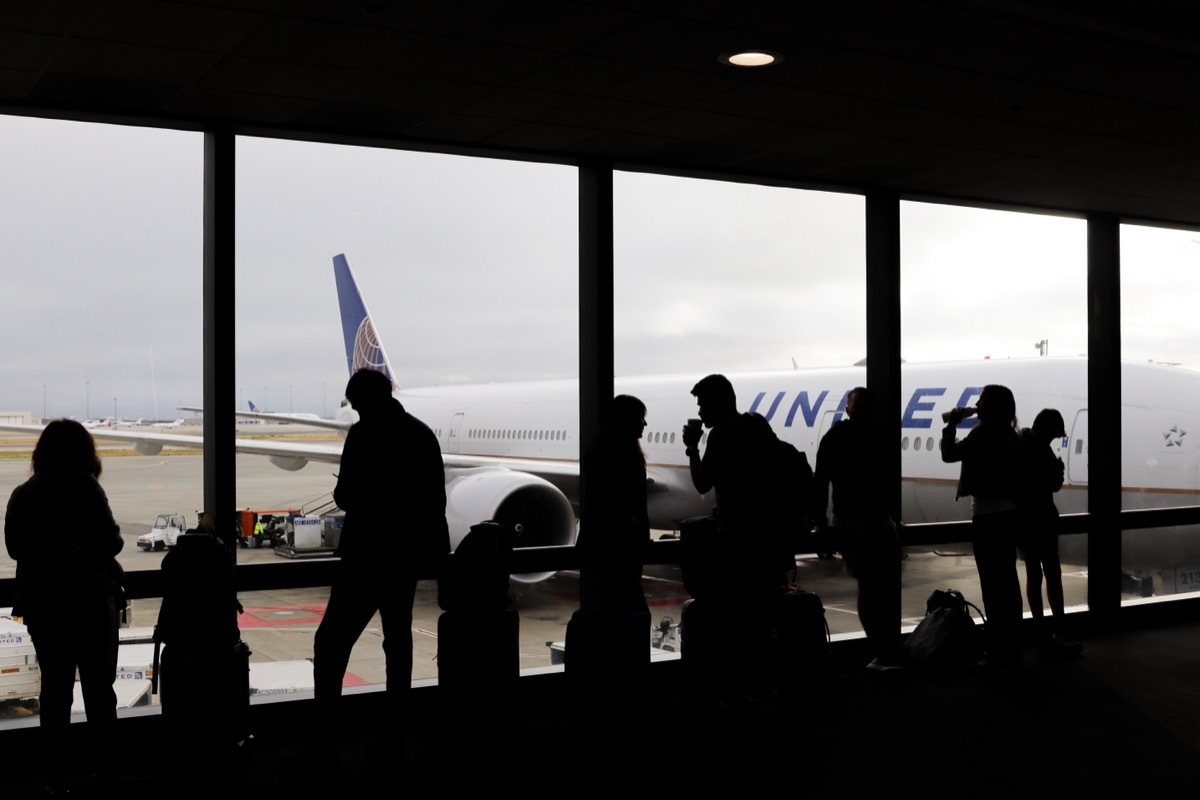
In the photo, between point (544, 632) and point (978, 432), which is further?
point (544, 632)

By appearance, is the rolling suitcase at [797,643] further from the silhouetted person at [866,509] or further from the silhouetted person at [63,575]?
the silhouetted person at [63,575]

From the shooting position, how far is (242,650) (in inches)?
140

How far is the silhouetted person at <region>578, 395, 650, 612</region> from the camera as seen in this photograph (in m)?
3.87

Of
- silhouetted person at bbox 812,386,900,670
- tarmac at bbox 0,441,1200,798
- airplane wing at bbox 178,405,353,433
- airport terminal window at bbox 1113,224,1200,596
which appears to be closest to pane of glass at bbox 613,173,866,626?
silhouetted person at bbox 812,386,900,670

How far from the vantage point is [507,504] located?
714cm

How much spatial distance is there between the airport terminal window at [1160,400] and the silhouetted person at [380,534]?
4.73 m

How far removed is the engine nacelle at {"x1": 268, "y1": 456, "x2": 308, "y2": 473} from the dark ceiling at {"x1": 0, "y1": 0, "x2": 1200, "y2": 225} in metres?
5.80

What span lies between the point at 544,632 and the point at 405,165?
4.70m

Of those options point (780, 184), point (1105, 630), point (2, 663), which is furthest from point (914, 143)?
point (2, 663)

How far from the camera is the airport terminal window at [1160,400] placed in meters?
6.45

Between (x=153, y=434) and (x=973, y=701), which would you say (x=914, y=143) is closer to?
(x=973, y=701)

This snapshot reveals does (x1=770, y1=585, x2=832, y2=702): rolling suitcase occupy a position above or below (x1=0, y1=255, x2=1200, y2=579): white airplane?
below

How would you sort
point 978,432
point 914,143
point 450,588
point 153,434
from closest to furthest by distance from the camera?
point 450,588, point 914,143, point 978,432, point 153,434

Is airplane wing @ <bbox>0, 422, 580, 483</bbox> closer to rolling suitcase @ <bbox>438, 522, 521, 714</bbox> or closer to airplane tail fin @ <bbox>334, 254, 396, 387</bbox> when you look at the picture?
rolling suitcase @ <bbox>438, 522, 521, 714</bbox>
